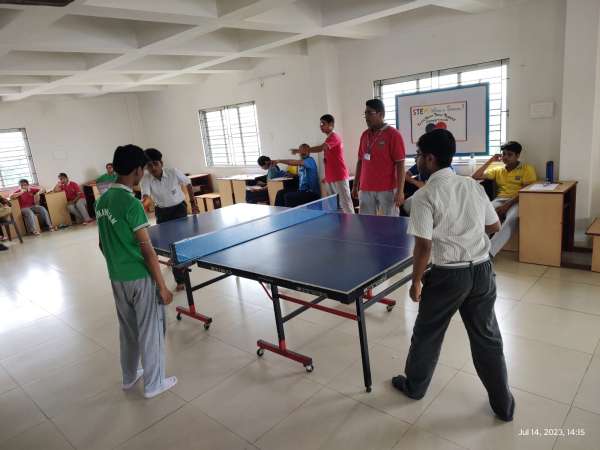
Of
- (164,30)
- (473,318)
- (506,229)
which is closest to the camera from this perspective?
(473,318)

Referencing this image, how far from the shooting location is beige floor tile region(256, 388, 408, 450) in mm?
2195

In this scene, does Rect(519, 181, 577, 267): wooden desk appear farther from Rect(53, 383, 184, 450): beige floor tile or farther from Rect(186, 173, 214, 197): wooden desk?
Rect(186, 173, 214, 197): wooden desk

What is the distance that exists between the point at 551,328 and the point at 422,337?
1449 millimetres

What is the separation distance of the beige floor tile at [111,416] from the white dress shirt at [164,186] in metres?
2.09

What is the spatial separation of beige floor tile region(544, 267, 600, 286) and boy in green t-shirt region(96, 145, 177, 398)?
3.53 m

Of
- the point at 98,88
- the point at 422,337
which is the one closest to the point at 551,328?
the point at 422,337

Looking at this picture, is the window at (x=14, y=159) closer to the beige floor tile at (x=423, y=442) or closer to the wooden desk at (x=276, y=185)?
the wooden desk at (x=276, y=185)

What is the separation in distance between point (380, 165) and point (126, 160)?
2.44 metres

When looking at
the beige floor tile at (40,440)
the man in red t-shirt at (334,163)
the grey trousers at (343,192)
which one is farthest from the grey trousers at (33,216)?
the beige floor tile at (40,440)

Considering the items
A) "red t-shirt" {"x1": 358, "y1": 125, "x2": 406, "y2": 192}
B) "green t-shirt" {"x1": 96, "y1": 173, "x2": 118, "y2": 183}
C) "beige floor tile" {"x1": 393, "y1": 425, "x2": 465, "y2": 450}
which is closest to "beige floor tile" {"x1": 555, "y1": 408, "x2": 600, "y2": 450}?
"beige floor tile" {"x1": 393, "y1": 425, "x2": 465, "y2": 450}

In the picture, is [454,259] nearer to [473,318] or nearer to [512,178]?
[473,318]

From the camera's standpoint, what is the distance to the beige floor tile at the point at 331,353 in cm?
283

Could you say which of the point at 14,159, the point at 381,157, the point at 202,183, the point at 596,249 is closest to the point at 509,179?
the point at 596,249

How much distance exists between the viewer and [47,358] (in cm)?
343
